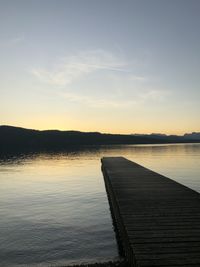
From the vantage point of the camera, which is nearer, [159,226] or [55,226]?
[159,226]

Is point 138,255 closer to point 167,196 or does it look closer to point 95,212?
point 167,196

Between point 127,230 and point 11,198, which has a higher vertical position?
point 127,230

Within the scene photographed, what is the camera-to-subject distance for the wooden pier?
28.7 feet

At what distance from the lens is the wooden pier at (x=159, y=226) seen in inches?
344

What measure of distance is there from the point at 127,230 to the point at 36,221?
8948 millimetres

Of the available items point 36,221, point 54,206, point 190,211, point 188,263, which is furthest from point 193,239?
point 54,206

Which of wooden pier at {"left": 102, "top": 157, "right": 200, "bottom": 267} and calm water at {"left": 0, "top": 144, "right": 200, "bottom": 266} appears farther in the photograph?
calm water at {"left": 0, "top": 144, "right": 200, "bottom": 266}

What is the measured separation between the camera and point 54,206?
73.3 feet

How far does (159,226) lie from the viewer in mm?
11438

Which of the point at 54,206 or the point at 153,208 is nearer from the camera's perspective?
the point at 153,208

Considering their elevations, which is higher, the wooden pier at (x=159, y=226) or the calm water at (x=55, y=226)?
the wooden pier at (x=159, y=226)

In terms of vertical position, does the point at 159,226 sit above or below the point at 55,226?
above

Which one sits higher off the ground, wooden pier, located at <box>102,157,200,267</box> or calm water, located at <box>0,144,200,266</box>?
wooden pier, located at <box>102,157,200,267</box>

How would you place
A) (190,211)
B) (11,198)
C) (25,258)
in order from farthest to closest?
(11,198), (190,211), (25,258)
